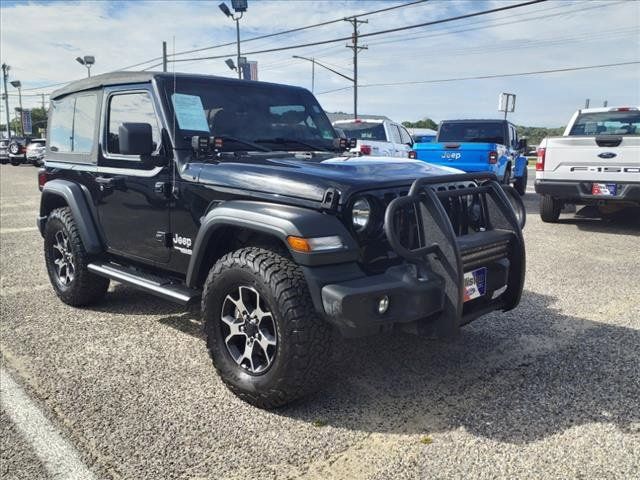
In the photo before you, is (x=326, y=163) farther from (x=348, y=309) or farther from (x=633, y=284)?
(x=633, y=284)

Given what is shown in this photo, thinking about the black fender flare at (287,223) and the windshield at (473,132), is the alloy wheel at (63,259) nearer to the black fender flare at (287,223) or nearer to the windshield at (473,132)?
the black fender flare at (287,223)

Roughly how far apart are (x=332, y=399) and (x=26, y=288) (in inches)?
151

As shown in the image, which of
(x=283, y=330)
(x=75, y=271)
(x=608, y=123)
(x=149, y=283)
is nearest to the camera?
(x=283, y=330)

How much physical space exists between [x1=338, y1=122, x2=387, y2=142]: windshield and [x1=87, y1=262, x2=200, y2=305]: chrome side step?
9006 mm

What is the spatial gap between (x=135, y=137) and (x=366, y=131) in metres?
9.78

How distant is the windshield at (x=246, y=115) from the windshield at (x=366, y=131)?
8239 mm

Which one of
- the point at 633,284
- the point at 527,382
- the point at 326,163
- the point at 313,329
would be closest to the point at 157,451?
the point at 313,329

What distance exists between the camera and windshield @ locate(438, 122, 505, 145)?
12.7 m

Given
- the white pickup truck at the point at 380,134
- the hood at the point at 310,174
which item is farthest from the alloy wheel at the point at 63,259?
the white pickup truck at the point at 380,134

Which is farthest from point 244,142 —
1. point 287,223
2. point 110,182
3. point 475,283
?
point 475,283

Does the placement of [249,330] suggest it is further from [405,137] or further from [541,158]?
[405,137]

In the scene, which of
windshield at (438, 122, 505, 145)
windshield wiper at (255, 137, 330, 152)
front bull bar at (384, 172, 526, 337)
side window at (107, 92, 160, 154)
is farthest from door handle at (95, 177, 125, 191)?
windshield at (438, 122, 505, 145)

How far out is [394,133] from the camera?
13.1m

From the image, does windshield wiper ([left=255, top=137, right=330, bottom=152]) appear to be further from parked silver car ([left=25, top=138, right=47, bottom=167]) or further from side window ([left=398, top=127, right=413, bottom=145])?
parked silver car ([left=25, top=138, right=47, bottom=167])
